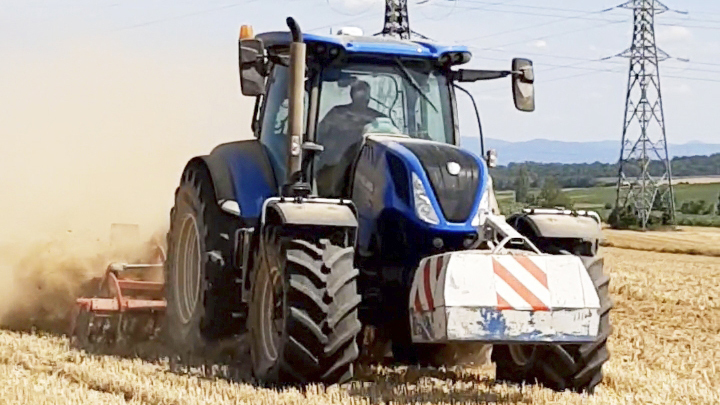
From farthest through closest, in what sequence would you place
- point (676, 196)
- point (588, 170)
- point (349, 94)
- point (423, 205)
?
1. point (588, 170)
2. point (676, 196)
3. point (349, 94)
4. point (423, 205)

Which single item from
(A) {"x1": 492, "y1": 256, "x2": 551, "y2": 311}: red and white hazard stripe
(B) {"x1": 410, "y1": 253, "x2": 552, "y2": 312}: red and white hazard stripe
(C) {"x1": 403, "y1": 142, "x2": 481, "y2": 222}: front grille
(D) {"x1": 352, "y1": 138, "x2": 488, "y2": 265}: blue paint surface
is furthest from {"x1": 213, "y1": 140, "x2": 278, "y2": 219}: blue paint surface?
(A) {"x1": 492, "y1": 256, "x2": 551, "y2": 311}: red and white hazard stripe

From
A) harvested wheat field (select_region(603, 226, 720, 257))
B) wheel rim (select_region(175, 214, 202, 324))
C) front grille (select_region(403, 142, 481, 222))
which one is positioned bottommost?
harvested wheat field (select_region(603, 226, 720, 257))

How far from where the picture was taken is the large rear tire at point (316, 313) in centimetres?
680

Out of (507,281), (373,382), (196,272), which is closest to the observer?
(507,281)

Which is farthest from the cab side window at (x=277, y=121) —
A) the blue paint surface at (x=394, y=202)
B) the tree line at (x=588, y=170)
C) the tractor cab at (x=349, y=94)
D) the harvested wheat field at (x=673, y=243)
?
the tree line at (x=588, y=170)

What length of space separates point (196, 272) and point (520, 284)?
3.41 m

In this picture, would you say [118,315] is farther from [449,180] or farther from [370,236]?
[449,180]

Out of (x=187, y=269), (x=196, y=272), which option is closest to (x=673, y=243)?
(x=187, y=269)

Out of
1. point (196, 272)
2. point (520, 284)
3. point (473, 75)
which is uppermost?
point (473, 75)

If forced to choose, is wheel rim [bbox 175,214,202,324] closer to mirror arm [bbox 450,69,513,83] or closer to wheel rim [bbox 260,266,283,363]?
wheel rim [bbox 260,266,283,363]

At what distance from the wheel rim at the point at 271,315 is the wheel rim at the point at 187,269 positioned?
66.3 inches

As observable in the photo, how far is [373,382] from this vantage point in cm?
752

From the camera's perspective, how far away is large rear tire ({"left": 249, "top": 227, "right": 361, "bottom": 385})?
680 centimetres

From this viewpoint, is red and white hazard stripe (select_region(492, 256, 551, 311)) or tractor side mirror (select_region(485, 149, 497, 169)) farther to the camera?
tractor side mirror (select_region(485, 149, 497, 169))
